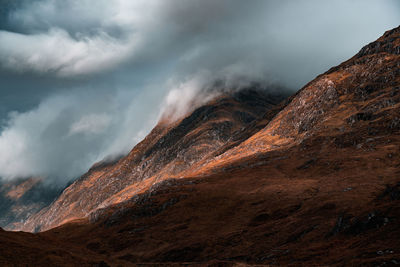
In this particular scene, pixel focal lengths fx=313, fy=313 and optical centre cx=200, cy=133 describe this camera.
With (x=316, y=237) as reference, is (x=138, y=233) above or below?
above

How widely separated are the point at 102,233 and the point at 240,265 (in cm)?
14011

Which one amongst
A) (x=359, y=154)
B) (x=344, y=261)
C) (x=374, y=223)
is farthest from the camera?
(x=359, y=154)

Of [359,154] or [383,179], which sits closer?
[383,179]

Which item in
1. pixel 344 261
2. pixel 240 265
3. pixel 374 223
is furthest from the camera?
pixel 374 223

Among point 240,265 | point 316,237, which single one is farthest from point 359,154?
point 240,265

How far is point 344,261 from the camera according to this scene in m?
48.4

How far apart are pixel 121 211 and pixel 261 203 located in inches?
3824

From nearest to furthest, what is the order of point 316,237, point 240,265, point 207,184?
point 240,265, point 316,237, point 207,184

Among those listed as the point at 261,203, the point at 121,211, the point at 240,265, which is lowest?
the point at 261,203

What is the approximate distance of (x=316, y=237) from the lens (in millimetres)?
72500

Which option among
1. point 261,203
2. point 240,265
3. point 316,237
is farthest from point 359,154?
point 240,265

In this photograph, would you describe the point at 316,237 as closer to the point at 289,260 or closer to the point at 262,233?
the point at 289,260

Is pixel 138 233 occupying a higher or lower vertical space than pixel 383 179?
higher

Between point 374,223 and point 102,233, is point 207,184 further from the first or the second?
point 374,223
